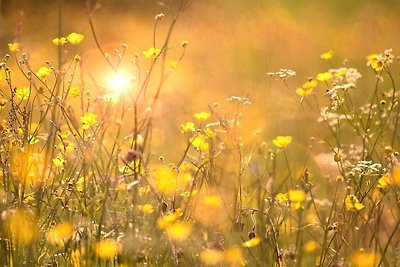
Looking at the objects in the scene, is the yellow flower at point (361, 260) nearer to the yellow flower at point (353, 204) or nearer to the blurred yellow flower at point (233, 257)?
the yellow flower at point (353, 204)

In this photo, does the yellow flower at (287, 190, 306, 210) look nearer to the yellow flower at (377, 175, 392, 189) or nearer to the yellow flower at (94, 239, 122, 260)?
the yellow flower at (377, 175, 392, 189)

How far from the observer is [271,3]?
5.74 m

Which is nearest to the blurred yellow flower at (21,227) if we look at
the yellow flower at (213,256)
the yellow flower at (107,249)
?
the yellow flower at (107,249)

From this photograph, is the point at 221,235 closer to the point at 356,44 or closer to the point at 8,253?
the point at 8,253

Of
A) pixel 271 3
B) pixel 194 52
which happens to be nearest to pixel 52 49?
pixel 194 52

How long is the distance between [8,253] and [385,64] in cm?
121

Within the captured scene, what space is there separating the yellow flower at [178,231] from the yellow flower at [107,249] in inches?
4.5

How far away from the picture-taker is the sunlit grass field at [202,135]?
1.61 meters

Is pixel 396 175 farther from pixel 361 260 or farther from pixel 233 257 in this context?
pixel 233 257

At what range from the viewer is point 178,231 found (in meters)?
1.58

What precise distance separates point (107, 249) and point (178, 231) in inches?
6.2

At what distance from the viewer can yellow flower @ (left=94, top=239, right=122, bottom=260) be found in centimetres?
154

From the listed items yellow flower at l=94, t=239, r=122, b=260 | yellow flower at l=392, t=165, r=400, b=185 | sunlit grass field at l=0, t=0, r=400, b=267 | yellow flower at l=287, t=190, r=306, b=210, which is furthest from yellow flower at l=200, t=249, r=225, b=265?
yellow flower at l=392, t=165, r=400, b=185

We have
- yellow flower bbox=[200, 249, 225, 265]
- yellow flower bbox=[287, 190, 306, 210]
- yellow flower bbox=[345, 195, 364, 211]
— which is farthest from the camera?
yellow flower bbox=[287, 190, 306, 210]
